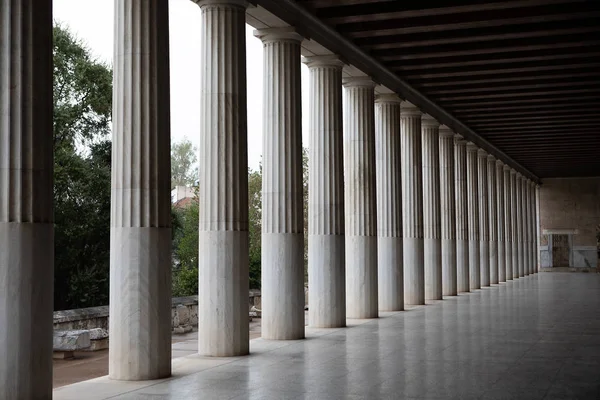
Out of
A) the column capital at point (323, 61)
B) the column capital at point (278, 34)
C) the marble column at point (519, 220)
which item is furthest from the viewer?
the marble column at point (519, 220)

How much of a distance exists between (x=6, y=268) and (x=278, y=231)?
1052cm

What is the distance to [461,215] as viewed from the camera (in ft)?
142

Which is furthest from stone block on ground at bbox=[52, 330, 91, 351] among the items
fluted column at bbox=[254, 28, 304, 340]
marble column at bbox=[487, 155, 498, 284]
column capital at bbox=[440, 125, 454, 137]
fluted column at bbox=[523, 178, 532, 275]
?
fluted column at bbox=[523, 178, 532, 275]

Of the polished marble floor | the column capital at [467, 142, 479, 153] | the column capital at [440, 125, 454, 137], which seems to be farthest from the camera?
the column capital at [467, 142, 479, 153]

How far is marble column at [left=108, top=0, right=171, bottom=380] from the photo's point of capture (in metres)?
14.3

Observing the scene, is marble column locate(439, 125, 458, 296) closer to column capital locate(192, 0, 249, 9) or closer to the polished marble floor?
the polished marble floor

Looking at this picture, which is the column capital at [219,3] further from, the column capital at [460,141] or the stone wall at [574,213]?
the stone wall at [574,213]

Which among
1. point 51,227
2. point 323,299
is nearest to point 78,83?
point 323,299

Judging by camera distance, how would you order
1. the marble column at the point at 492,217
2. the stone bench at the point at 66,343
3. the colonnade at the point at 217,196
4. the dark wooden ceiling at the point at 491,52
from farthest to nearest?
the marble column at the point at 492,217, the dark wooden ceiling at the point at 491,52, the stone bench at the point at 66,343, the colonnade at the point at 217,196

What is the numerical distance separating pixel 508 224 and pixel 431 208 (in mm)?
23976

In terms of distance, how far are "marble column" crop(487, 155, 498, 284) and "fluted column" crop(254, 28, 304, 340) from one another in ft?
107

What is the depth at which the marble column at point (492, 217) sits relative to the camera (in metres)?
51.8

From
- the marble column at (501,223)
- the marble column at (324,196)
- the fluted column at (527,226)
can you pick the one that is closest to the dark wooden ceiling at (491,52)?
the marble column at (324,196)

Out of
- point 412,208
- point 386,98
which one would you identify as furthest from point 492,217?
point 386,98
